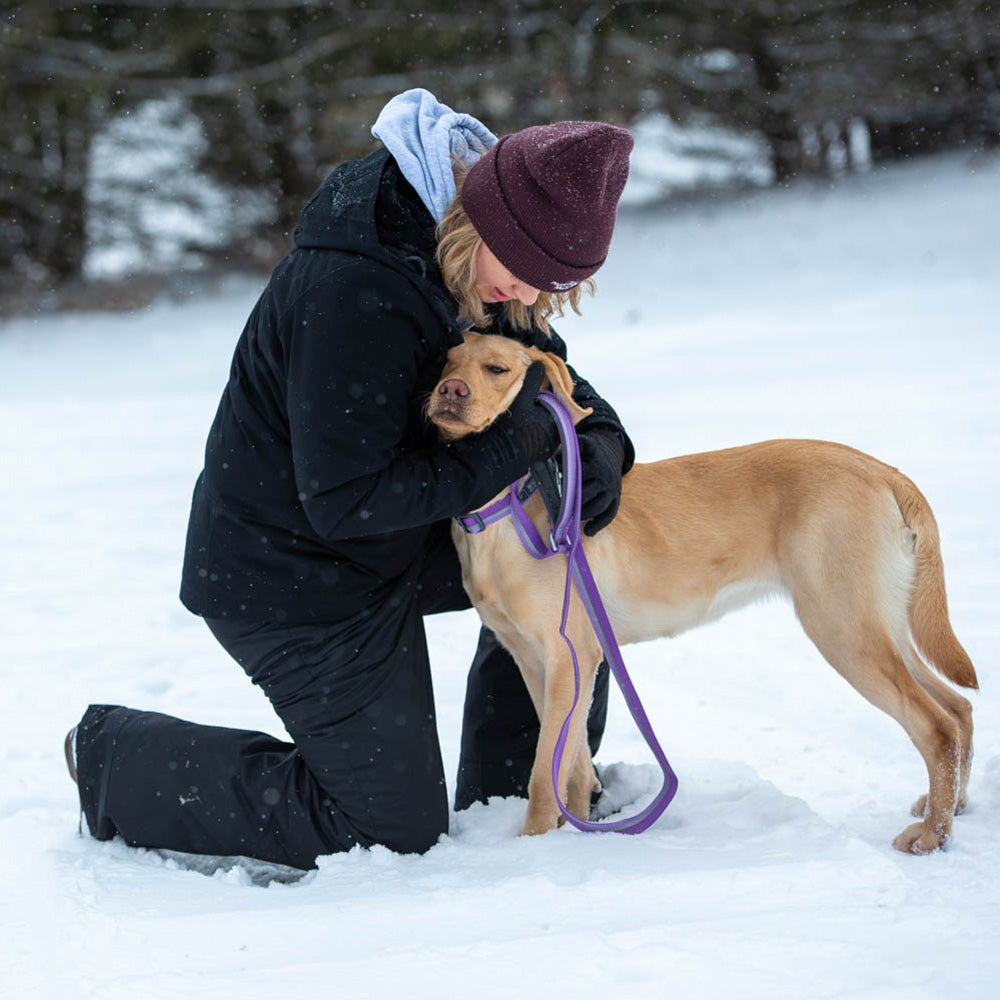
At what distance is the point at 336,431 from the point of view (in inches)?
102

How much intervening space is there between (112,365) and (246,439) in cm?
834

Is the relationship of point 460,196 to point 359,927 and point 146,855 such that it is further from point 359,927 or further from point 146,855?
point 146,855

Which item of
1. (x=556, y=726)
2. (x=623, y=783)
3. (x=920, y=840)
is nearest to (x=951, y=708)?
(x=920, y=840)

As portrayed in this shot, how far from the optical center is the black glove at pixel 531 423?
2.76 m

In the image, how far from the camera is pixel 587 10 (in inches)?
516

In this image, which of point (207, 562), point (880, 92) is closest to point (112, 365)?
point (207, 562)

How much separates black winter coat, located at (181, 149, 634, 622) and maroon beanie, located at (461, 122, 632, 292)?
223mm

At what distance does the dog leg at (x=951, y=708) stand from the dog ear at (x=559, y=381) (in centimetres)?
106

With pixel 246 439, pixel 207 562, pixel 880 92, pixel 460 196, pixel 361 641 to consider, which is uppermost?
pixel 880 92

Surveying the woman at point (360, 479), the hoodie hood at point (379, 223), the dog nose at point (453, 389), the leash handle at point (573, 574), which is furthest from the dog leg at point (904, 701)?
the hoodie hood at point (379, 223)

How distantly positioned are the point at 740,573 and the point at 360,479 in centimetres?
111

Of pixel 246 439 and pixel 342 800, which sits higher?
pixel 246 439

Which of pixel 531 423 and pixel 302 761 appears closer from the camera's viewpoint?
pixel 531 423

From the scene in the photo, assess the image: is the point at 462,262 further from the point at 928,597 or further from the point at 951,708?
the point at 951,708
